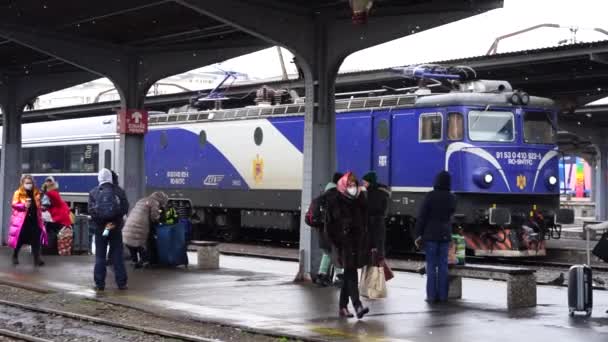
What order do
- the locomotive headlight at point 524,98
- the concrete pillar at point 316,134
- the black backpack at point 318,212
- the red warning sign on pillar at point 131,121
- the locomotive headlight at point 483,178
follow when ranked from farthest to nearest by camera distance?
the locomotive headlight at point 524,98, the locomotive headlight at point 483,178, the red warning sign on pillar at point 131,121, the concrete pillar at point 316,134, the black backpack at point 318,212

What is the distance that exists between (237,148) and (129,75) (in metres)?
7.85

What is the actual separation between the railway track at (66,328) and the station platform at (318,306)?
80 centimetres

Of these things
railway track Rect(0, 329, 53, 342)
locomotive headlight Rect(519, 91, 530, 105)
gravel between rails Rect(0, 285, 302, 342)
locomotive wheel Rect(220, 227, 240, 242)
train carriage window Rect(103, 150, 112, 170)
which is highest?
locomotive headlight Rect(519, 91, 530, 105)

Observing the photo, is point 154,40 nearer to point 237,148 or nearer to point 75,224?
point 75,224

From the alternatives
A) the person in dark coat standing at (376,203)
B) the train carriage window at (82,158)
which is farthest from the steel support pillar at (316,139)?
the train carriage window at (82,158)

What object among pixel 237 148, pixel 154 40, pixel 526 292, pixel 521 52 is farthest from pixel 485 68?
pixel 526 292

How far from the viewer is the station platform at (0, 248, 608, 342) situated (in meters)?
10.4

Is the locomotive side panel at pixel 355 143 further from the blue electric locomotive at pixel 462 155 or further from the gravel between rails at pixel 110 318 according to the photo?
the gravel between rails at pixel 110 318

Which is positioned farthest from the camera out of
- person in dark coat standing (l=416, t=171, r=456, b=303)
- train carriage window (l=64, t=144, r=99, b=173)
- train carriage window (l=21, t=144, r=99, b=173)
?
train carriage window (l=21, t=144, r=99, b=173)

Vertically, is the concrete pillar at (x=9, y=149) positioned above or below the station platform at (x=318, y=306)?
above

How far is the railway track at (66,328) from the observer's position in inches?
414

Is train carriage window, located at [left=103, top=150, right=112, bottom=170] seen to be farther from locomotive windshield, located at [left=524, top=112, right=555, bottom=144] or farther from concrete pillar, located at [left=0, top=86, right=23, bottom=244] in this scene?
locomotive windshield, located at [left=524, top=112, right=555, bottom=144]

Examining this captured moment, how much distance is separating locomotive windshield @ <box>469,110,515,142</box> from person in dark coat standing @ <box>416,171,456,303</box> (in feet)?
28.3

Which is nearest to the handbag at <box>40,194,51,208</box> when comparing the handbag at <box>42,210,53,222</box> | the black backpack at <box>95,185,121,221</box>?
the handbag at <box>42,210,53,222</box>
